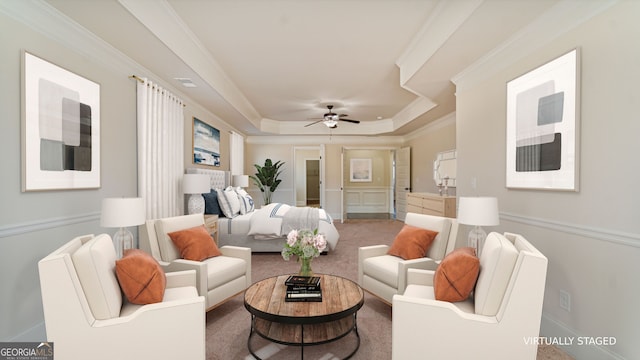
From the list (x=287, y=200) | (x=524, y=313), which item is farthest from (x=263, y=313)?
(x=287, y=200)

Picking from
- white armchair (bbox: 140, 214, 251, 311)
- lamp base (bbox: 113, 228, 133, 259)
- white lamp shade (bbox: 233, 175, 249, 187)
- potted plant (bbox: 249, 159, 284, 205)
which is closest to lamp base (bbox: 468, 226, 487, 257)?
white armchair (bbox: 140, 214, 251, 311)

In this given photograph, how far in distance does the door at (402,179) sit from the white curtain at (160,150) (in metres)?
5.84

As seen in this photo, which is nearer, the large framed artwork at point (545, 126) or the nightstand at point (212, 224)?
the large framed artwork at point (545, 126)

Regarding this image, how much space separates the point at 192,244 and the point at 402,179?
263 inches

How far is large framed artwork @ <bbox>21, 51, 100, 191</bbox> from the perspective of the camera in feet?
6.84

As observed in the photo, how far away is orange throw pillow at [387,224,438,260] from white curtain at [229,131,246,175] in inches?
192

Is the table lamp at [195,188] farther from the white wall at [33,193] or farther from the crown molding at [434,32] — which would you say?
the crown molding at [434,32]

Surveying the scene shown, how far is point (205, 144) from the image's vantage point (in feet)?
17.5

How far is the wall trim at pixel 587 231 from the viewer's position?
5.83ft

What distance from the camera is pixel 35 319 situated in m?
2.15

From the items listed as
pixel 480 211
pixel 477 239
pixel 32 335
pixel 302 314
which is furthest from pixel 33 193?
pixel 477 239

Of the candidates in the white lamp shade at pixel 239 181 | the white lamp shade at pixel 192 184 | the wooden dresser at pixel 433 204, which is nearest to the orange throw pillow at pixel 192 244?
the white lamp shade at pixel 192 184

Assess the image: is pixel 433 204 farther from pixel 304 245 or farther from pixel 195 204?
pixel 195 204

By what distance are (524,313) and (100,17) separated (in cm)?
348
